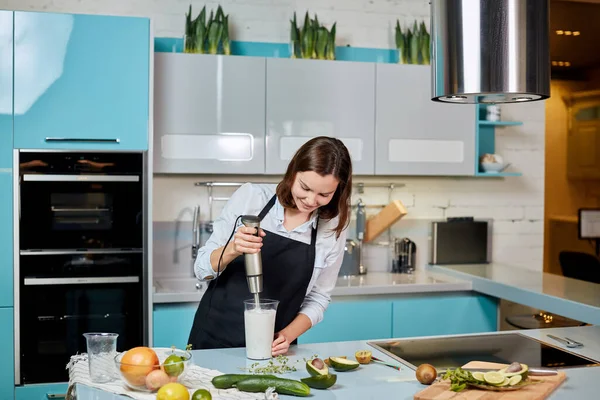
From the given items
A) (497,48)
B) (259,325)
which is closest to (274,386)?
(259,325)

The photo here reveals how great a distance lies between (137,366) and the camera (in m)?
1.82

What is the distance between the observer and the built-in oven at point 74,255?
3.60 m

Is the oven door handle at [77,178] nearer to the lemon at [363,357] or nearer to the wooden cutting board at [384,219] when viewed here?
the wooden cutting board at [384,219]

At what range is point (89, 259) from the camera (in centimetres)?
370

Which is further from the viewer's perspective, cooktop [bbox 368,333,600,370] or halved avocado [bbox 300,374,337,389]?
cooktop [bbox 368,333,600,370]

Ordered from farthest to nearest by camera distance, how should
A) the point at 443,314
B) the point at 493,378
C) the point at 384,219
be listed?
the point at 384,219 → the point at 443,314 → the point at 493,378

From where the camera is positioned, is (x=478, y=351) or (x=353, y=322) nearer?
(x=478, y=351)

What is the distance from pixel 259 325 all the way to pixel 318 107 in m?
→ 2.10

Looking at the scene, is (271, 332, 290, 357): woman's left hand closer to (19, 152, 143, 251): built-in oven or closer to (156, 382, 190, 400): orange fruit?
(156, 382, 190, 400): orange fruit

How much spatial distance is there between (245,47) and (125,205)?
1195 millimetres

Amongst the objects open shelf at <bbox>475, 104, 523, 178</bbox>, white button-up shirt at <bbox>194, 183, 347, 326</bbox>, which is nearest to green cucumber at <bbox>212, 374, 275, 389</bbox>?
white button-up shirt at <bbox>194, 183, 347, 326</bbox>

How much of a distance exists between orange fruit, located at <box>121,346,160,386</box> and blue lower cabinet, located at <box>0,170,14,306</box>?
1.94 m

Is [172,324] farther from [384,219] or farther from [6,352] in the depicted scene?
[384,219]

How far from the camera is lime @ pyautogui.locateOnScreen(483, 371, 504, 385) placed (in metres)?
1.91
